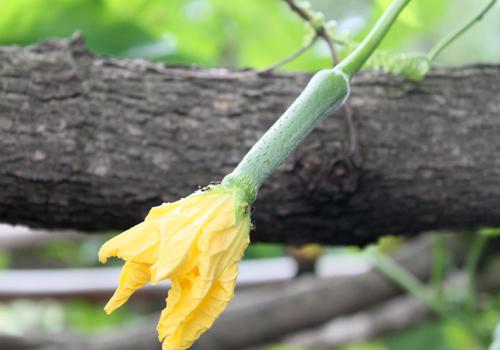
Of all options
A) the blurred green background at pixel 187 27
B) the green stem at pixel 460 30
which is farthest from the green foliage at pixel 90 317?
the green stem at pixel 460 30

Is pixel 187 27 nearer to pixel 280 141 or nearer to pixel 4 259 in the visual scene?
pixel 280 141

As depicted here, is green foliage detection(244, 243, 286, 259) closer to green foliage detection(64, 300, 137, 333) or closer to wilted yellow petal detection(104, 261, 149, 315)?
green foliage detection(64, 300, 137, 333)

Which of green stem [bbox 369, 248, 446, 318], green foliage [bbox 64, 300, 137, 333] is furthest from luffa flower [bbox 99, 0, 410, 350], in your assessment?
green foliage [bbox 64, 300, 137, 333]

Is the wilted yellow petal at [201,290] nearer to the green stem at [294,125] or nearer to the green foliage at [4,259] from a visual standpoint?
the green stem at [294,125]

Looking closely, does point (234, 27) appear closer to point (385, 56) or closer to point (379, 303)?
point (379, 303)

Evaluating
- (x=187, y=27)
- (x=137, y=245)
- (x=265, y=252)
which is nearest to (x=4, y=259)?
(x=265, y=252)

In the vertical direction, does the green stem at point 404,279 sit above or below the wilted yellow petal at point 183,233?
below
